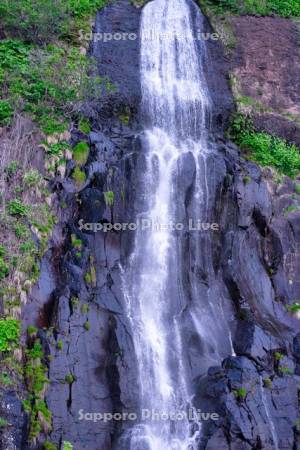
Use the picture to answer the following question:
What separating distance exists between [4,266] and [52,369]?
2.58 m

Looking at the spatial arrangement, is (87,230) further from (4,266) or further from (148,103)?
(148,103)

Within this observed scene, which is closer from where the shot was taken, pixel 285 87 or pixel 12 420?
A: pixel 12 420

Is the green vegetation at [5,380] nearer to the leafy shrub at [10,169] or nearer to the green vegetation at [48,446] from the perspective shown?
the green vegetation at [48,446]

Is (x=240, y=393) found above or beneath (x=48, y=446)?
above

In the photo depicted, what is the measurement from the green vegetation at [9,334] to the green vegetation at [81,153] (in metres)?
5.71

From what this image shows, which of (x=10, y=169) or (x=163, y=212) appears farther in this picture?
(x=163, y=212)

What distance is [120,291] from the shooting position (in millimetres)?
15367

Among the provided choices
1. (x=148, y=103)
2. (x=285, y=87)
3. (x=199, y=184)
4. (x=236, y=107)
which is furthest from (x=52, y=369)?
(x=285, y=87)

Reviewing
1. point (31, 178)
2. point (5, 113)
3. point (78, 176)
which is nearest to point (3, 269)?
point (31, 178)

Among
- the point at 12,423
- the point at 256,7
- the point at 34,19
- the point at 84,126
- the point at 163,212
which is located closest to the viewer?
the point at 12,423

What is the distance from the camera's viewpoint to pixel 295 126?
65.5 ft

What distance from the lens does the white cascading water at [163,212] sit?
1355cm

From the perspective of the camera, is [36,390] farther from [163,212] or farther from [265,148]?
[265,148]

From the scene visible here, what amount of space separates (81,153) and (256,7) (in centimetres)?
1209
